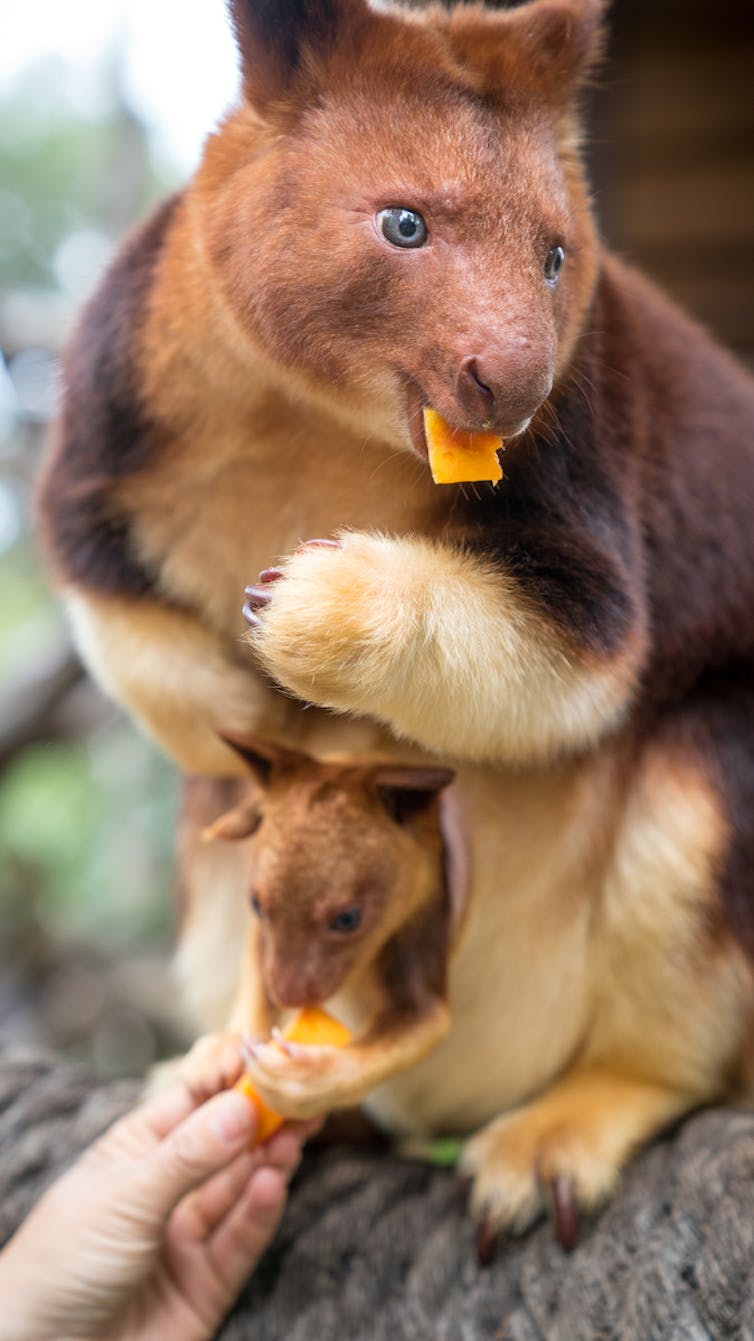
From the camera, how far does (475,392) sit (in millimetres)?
1154

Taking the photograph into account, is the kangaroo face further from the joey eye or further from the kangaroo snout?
the joey eye

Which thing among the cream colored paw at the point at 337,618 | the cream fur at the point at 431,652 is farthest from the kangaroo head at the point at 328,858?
the cream colored paw at the point at 337,618

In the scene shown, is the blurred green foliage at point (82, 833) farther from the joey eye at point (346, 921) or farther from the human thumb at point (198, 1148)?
the joey eye at point (346, 921)

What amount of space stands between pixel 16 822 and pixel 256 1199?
153 inches

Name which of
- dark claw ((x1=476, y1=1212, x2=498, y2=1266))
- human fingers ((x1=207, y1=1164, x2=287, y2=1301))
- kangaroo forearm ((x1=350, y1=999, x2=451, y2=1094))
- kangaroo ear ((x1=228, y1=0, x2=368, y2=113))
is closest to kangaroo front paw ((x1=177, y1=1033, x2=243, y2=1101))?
human fingers ((x1=207, y1=1164, x2=287, y2=1301))

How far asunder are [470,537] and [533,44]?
560mm

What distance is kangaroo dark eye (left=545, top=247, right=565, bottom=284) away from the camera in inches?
50.7

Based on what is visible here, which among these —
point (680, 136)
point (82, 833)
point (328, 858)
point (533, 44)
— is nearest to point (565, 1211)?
point (328, 858)

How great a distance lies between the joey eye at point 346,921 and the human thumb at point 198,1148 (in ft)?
0.97

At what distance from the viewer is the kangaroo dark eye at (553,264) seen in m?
1.29

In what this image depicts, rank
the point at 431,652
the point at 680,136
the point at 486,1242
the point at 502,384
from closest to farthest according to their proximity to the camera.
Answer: the point at 502,384 → the point at 431,652 → the point at 486,1242 → the point at 680,136

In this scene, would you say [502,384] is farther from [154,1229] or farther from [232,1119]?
[154,1229]

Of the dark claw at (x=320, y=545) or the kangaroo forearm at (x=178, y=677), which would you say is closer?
the dark claw at (x=320, y=545)

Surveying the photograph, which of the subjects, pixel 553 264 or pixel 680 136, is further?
pixel 680 136
